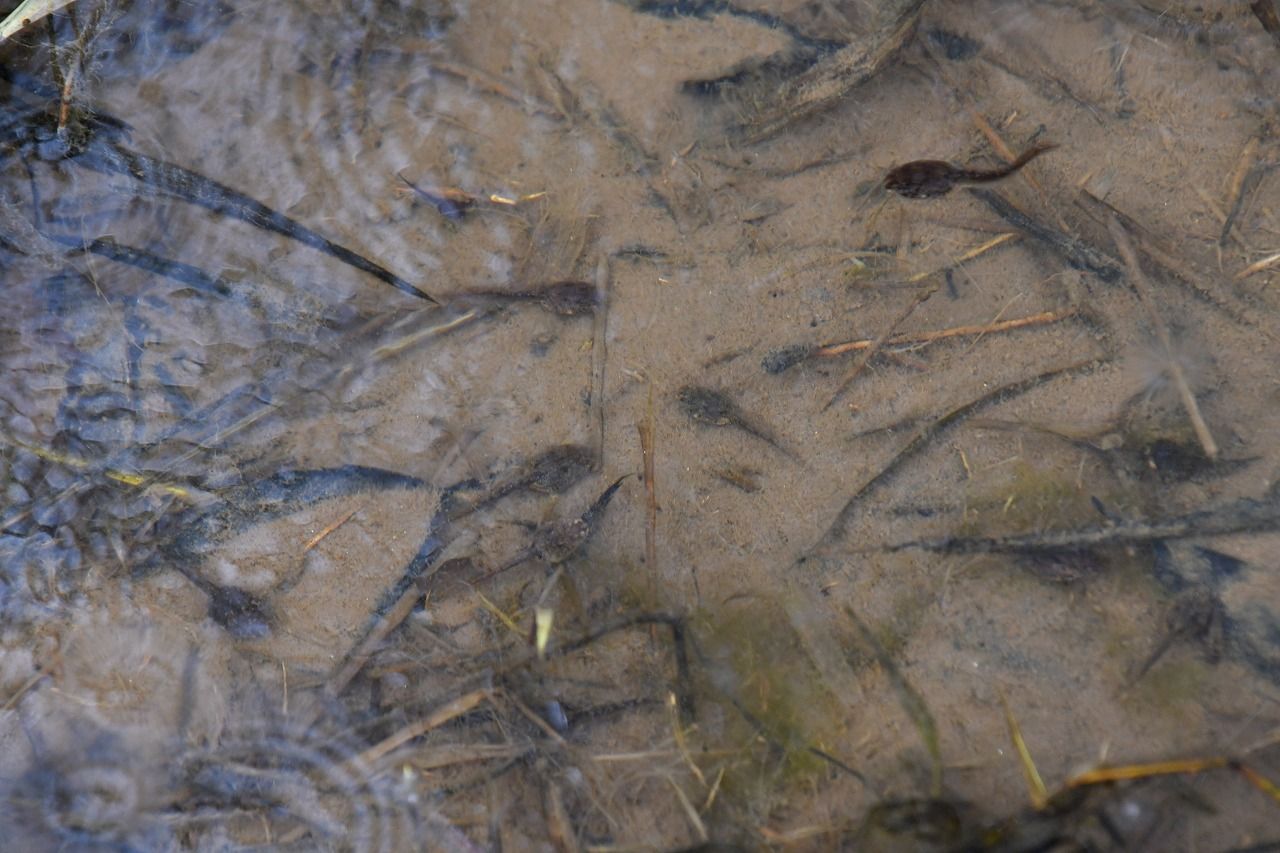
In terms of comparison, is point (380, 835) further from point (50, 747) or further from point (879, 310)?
point (879, 310)

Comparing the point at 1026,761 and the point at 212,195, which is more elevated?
the point at 212,195

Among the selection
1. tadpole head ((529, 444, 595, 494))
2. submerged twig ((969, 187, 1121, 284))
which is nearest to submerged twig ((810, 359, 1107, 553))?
submerged twig ((969, 187, 1121, 284))

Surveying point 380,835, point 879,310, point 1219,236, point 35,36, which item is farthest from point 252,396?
point 1219,236

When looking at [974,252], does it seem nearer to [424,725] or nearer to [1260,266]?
[1260,266]

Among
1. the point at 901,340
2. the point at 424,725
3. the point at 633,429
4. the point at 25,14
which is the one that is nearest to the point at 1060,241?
the point at 901,340

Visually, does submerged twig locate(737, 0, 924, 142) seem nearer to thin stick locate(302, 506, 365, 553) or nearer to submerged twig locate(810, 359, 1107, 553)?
submerged twig locate(810, 359, 1107, 553)

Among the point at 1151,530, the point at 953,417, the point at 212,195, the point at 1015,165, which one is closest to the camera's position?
the point at 1151,530
